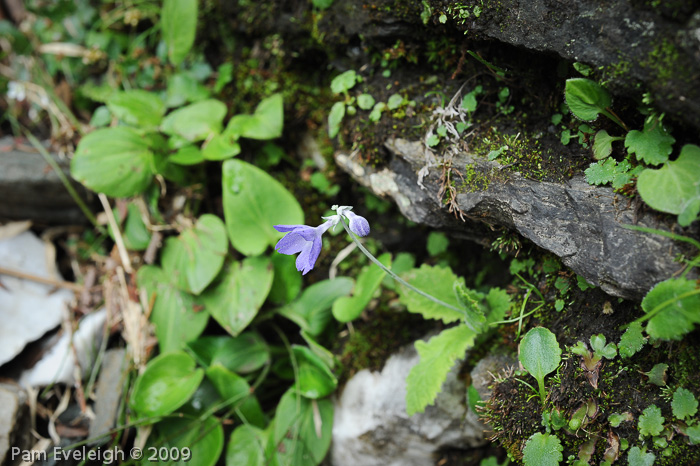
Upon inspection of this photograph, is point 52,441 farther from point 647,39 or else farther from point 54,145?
point 647,39

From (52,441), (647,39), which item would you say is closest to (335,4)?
(647,39)

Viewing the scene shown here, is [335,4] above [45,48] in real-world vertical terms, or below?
above

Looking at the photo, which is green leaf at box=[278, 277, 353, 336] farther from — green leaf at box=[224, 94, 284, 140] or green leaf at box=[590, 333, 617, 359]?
green leaf at box=[590, 333, 617, 359]

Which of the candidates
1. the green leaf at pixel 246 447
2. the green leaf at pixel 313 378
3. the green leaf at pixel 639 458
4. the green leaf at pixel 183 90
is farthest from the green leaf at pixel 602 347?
the green leaf at pixel 183 90

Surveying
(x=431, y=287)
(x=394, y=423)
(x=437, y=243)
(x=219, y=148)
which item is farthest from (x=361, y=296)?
(x=219, y=148)

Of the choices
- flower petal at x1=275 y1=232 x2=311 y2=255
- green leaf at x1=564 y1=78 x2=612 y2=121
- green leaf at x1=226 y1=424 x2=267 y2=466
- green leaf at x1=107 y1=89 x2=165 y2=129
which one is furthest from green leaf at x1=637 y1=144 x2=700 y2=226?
green leaf at x1=107 y1=89 x2=165 y2=129

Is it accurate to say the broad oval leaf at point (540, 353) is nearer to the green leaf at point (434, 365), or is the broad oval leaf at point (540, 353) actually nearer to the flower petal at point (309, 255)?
the green leaf at point (434, 365)
